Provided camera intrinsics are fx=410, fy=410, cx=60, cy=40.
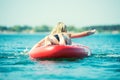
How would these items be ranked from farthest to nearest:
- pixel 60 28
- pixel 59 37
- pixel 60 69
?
pixel 60 28
pixel 59 37
pixel 60 69

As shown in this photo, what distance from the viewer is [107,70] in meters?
12.5

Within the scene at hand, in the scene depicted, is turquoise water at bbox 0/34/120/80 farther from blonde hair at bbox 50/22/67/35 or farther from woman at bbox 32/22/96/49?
blonde hair at bbox 50/22/67/35

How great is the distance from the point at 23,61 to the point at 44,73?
3199 millimetres

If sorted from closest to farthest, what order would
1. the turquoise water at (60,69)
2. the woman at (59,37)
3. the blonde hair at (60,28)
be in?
the turquoise water at (60,69) → the woman at (59,37) → the blonde hair at (60,28)

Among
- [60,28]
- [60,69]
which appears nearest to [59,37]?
[60,28]

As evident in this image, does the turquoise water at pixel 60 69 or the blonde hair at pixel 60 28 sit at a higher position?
the blonde hair at pixel 60 28

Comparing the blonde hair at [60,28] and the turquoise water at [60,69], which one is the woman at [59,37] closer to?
the blonde hair at [60,28]

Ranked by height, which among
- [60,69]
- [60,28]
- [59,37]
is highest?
[60,28]

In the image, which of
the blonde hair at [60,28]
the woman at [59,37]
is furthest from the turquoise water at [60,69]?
the blonde hair at [60,28]

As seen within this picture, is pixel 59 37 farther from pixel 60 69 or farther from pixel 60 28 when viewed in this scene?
pixel 60 69

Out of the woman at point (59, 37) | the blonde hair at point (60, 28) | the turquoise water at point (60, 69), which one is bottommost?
the turquoise water at point (60, 69)

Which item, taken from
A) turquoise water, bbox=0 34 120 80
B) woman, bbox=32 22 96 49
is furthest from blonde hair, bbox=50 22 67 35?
turquoise water, bbox=0 34 120 80

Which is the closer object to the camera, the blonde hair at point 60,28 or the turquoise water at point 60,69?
the turquoise water at point 60,69

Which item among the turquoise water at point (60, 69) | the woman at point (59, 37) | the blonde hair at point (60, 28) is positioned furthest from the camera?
the blonde hair at point (60, 28)
